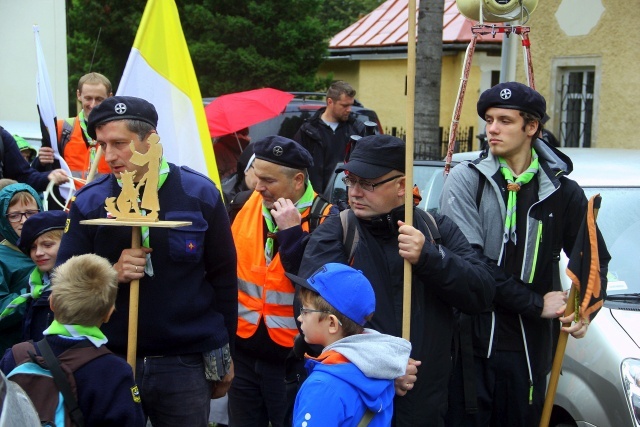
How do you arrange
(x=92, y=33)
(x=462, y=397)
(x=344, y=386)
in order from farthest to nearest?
(x=92, y=33)
(x=462, y=397)
(x=344, y=386)

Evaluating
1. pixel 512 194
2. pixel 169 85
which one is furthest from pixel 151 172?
pixel 512 194

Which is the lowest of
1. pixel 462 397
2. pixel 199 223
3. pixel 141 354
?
pixel 462 397

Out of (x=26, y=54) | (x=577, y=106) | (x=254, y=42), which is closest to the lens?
(x=26, y=54)

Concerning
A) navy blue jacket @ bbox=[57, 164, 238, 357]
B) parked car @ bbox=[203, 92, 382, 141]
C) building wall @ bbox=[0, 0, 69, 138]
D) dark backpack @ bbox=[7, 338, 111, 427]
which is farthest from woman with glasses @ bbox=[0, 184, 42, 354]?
building wall @ bbox=[0, 0, 69, 138]

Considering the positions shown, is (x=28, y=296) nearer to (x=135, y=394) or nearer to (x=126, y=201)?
(x=126, y=201)

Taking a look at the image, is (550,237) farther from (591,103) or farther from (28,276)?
(591,103)

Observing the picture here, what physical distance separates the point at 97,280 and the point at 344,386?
3.38 feet

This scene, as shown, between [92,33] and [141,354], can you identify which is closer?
[141,354]

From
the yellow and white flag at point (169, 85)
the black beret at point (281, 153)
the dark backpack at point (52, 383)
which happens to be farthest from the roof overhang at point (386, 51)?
the dark backpack at point (52, 383)

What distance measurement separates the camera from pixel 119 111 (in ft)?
11.9

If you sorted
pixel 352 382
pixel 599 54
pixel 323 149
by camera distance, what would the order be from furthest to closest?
1. pixel 599 54
2. pixel 323 149
3. pixel 352 382

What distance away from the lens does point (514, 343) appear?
412cm

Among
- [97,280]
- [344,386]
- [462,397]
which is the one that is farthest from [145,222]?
[462,397]

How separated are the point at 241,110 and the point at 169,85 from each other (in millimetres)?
4580
